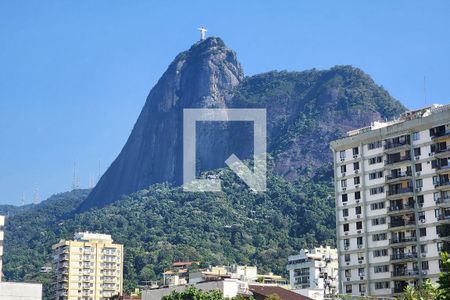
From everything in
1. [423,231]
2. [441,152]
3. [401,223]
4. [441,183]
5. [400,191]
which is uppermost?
[441,152]

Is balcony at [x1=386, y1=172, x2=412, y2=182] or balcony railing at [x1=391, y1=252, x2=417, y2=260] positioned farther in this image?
balcony at [x1=386, y1=172, x2=412, y2=182]

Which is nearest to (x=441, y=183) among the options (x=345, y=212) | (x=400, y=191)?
(x=400, y=191)

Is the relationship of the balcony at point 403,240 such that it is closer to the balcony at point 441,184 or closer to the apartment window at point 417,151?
the balcony at point 441,184

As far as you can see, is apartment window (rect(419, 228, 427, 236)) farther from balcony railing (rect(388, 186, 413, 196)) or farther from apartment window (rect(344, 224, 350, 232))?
apartment window (rect(344, 224, 350, 232))

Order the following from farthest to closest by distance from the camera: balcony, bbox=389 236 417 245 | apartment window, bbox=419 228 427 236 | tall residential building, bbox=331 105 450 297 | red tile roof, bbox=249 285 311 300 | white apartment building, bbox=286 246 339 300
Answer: white apartment building, bbox=286 246 339 300 < balcony, bbox=389 236 417 245 < apartment window, bbox=419 228 427 236 < tall residential building, bbox=331 105 450 297 < red tile roof, bbox=249 285 311 300

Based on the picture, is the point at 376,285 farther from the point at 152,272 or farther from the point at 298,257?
the point at 152,272

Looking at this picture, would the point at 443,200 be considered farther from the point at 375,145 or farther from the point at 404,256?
the point at 375,145

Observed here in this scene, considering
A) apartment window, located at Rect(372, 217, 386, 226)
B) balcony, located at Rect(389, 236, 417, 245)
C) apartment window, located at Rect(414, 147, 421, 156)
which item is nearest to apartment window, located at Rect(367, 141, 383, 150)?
apartment window, located at Rect(414, 147, 421, 156)
